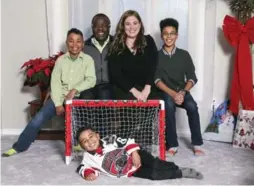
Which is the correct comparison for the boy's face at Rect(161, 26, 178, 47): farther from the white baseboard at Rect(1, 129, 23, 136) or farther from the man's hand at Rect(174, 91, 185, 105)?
the white baseboard at Rect(1, 129, 23, 136)

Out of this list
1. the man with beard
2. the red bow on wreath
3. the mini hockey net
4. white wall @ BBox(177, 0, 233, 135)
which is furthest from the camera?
white wall @ BBox(177, 0, 233, 135)

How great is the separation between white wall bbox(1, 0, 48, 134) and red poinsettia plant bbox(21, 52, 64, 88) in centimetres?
26

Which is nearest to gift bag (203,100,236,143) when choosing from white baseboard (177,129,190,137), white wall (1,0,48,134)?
white baseboard (177,129,190,137)

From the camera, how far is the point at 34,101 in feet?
11.0

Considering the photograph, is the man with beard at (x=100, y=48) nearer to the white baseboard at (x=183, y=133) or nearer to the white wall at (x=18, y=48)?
the white wall at (x=18, y=48)

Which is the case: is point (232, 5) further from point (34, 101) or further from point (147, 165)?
point (34, 101)

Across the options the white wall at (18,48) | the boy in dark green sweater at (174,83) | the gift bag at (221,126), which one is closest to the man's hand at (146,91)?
the boy in dark green sweater at (174,83)

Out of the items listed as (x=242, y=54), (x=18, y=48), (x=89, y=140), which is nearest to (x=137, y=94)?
(x=89, y=140)

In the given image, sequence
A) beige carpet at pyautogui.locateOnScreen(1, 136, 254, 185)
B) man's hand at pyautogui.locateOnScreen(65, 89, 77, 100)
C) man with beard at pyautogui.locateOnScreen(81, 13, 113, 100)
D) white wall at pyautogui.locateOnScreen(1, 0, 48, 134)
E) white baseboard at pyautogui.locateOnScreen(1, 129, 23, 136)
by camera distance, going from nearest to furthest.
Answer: beige carpet at pyautogui.locateOnScreen(1, 136, 254, 185)
man's hand at pyautogui.locateOnScreen(65, 89, 77, 100)
man with beard at pyautogui.locateOnScreen(81, 13, 113, 100)
white wall at pyautogui.locateOnScreen(1, 0, 48, 134)
white baseboard at pyautogui.locateOnScreen(1, 129, 23, 136)

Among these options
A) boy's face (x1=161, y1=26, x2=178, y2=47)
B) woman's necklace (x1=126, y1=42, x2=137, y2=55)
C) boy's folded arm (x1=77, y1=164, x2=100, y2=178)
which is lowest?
boy's folded arm (x1=77, y1=164, x2=100, y2=178)

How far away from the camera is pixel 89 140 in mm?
2377

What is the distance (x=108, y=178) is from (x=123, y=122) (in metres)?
0.50

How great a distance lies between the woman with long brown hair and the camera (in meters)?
2.87

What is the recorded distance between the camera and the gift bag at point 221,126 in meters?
3.23
